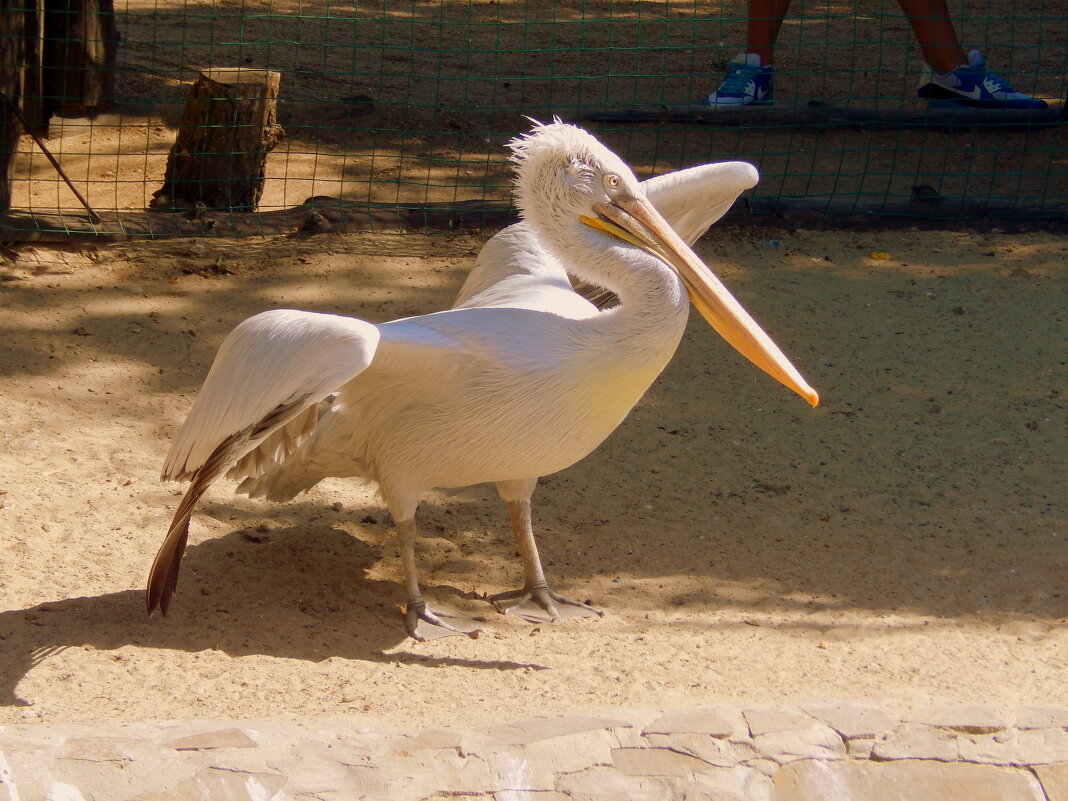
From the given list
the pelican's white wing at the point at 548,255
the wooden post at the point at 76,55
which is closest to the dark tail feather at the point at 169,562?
the pelican's white wing at the point at 548,255

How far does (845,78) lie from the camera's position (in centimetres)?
797

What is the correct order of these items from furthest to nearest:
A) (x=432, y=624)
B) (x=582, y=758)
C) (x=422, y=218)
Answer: (x=422, y=218) < (x=432, y=624) < (x=582, y=758)

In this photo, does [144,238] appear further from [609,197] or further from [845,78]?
[845,78]

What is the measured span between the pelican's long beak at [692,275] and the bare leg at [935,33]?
4.12 m

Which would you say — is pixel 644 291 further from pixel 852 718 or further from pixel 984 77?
pixel 984 77

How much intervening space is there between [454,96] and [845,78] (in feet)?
8.55

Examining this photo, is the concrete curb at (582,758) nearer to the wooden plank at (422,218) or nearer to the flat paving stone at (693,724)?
the flat paving stone at (693,724)

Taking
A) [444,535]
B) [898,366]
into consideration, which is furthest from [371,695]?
[898,366]

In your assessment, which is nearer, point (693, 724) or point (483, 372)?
point (693, 724)

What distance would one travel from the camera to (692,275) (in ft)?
10.4

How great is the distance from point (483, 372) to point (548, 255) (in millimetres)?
685

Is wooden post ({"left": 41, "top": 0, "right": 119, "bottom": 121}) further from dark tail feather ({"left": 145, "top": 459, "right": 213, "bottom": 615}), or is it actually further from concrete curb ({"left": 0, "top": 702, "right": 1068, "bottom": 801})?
concrete curb ({"left": 0, "top": 702, "right": 1068, "bottom": 801})

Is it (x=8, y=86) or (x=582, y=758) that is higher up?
(x=8, y=86)

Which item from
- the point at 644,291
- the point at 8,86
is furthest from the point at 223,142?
the point at 644,291
